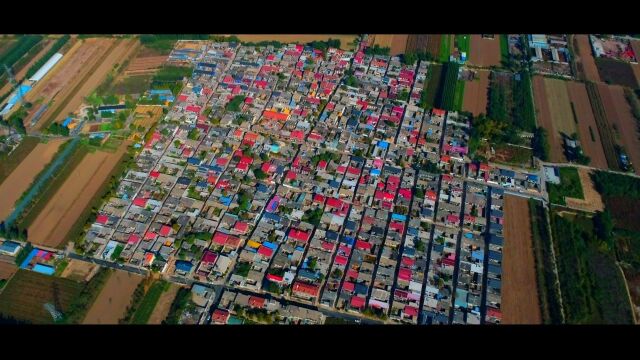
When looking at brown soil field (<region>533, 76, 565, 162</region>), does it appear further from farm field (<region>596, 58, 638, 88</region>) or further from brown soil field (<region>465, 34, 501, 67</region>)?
farm field (<region>596, 58, 638, 88</region>)

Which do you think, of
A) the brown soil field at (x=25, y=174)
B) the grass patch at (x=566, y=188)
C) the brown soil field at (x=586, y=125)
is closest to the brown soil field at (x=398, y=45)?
the brown soil field at (x=586, y=125)

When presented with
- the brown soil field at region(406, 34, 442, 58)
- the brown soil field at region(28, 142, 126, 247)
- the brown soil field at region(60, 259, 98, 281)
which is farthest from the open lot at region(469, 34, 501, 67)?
the brown soil field at region(60, 259, 98, 281)

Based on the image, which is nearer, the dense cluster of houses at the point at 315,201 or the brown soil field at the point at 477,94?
the dense cluster of houses at the point at 315,201

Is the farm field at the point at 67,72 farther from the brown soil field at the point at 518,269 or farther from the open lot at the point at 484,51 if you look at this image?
the brown soil field at the point at 518,269

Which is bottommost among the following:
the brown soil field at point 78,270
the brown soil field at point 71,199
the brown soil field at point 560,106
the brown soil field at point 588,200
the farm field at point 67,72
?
the brown soil field at point 78,270

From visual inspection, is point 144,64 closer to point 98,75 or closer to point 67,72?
point 98,75

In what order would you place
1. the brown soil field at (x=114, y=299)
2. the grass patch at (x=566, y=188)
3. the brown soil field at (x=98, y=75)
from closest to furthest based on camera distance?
the brown soil field at (x=114, y=299) → the grass patch at (x=566, y=188) → the brown soil field at (x=98, y=75)

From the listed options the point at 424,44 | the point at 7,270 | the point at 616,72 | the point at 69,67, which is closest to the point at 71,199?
the point at 7,270
